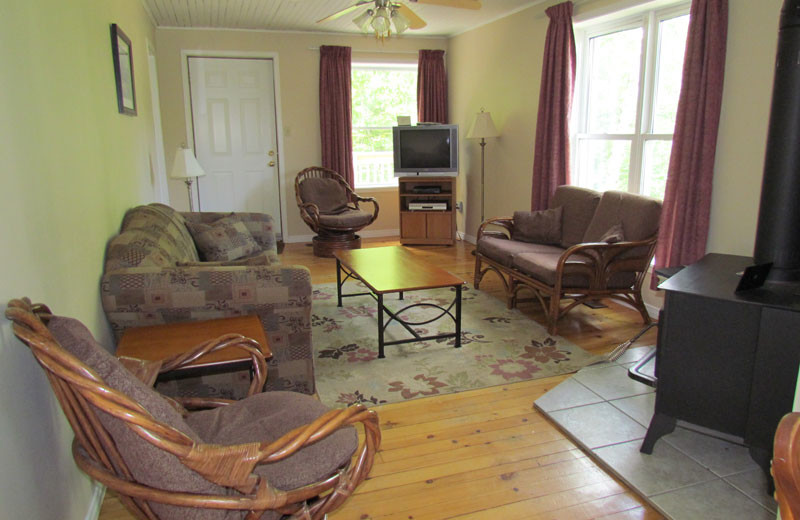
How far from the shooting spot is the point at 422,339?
348cm

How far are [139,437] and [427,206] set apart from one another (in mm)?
5441

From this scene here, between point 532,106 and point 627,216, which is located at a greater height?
point 532,106

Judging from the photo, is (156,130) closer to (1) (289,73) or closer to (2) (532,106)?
(1) (289,73)

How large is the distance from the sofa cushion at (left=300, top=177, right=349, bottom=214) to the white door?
0.69 m

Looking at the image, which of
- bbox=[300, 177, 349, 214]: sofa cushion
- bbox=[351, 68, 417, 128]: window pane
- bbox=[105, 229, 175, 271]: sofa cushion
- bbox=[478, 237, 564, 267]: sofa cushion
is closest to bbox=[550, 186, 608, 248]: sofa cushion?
bbox=[478, 237, 564, 267]: sofa cushion

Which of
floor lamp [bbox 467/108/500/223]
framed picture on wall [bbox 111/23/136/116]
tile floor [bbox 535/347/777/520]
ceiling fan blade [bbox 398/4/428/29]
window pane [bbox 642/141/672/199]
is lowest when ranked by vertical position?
tile floor [bbox 535/347/777/520]

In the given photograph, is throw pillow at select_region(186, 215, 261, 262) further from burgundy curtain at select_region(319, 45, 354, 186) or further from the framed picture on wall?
burgundy curtain at select_region(319, 45, 354, 186)

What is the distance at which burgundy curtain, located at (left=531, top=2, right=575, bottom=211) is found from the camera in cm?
450

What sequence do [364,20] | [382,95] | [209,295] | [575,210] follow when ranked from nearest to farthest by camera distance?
[209,295], [364,20], [575,210], [382,95]

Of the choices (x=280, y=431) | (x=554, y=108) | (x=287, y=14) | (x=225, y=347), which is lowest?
(x=280, y=431)

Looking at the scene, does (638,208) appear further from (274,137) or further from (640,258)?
(274,137)

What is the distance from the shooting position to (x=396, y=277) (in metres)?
3.46


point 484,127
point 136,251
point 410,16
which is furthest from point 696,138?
point 136,251

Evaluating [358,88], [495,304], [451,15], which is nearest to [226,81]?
[358,88]
